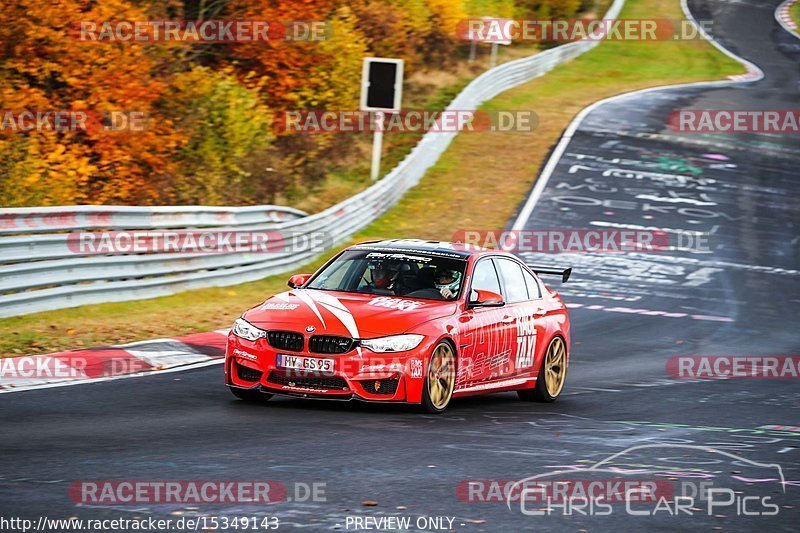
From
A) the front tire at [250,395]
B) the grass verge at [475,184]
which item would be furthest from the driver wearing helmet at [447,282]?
the grass verge at [475,184]

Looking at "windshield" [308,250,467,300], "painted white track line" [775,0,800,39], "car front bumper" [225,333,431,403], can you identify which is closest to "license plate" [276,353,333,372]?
"car front bumper" [225,333,431,403]

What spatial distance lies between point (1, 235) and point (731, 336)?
32.7 feet

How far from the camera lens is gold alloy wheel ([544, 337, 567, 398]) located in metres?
12.6

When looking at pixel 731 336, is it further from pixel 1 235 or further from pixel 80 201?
pixel 80 201

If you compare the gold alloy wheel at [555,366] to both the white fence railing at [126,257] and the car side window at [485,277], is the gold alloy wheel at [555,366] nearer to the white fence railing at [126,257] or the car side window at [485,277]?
the car side window at [485,277]

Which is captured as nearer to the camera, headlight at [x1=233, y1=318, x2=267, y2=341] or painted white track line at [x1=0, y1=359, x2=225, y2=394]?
headlight at [x1=233, y1=318, x2=267, y2=341]

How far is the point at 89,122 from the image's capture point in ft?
84.7

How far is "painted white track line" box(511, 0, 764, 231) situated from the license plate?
55.6 feet

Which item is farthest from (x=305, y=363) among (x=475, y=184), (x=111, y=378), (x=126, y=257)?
(x=475, y=184)

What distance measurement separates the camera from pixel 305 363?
10.2 m

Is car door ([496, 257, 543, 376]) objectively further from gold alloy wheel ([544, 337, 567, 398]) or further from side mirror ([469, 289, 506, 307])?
side mirror ([469, 289, 506, 307])

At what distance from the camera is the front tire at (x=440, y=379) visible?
10344 millimetres

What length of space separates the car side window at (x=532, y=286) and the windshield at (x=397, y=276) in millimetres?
1263

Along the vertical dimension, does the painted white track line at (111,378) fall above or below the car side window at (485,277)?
below
